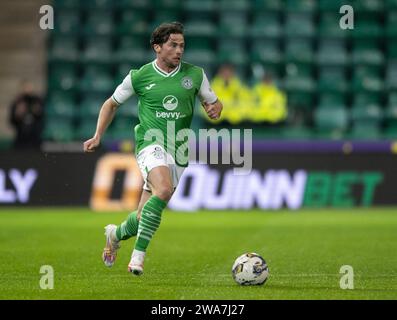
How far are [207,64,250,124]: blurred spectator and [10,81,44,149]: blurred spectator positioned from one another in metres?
3.33

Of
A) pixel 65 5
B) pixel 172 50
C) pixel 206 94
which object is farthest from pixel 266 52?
pixel 172 50

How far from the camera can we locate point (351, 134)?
64.1 feet

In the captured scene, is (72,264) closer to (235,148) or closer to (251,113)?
(235,148)

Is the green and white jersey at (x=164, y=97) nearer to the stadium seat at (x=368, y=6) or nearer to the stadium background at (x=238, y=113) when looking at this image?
the stadium background at (x=238, y=113)

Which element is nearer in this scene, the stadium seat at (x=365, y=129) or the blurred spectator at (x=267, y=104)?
the blurred spectator at (x=267, y=104)

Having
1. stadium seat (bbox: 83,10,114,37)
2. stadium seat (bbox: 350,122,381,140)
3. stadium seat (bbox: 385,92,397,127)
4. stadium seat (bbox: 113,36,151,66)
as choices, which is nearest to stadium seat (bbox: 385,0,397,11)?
stadium seat (bbox: 385,92,397,127)

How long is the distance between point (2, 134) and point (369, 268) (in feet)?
42.6

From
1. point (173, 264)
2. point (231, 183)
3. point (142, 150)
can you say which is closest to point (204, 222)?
point (231, 183)

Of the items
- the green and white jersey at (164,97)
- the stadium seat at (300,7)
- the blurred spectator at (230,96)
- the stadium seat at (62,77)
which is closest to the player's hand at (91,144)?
the green and white jersey at (164,97)

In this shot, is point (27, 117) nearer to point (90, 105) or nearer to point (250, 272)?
point (90, 105)

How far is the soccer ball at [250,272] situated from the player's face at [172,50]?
186 cm

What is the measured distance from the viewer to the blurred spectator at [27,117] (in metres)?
18.9

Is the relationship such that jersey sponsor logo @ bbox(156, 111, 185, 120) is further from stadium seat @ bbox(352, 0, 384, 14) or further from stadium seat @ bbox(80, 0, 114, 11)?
stadium seat @ bbox(352, 0, 384, 14)

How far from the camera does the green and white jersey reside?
29.6ft
